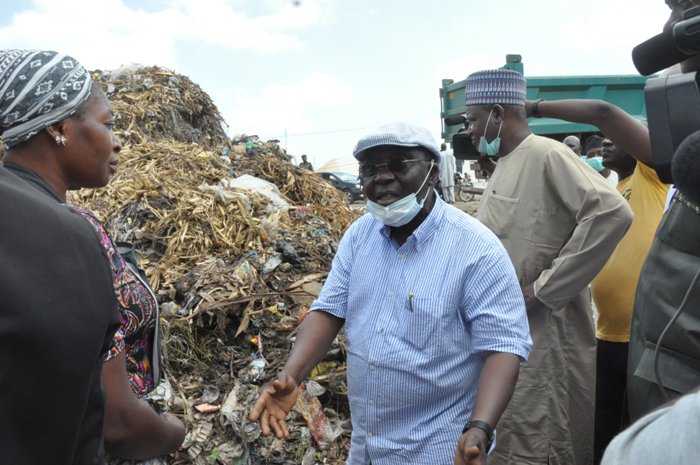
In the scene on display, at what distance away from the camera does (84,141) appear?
1712 mm

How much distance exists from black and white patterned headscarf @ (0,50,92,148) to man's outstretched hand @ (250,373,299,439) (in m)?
1.00

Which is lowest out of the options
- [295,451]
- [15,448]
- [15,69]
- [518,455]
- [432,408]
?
[295,451]

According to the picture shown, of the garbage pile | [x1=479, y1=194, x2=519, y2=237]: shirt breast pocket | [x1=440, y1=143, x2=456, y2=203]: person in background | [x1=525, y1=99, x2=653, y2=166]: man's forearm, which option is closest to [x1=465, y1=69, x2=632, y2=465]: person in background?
[x1=479, y1=194, x2=519, y2=237]: shirt breast pocket

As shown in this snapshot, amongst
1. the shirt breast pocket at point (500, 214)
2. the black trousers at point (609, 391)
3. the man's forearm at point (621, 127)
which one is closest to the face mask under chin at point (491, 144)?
the shirt breast pocket at point (500, 214)

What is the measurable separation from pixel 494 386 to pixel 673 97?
3.06ft

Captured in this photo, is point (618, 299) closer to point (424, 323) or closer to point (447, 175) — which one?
point (424, 323)

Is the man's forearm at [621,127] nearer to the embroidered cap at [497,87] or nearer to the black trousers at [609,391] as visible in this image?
the embroidered cap at [497,87]

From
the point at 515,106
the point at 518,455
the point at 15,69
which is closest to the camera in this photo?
the point at 15,69

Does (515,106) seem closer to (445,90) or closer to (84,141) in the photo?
(84,141)

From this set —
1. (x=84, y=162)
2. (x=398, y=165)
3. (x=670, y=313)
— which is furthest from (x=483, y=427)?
(x=84, y=162)

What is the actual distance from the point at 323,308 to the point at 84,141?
38.0 inches

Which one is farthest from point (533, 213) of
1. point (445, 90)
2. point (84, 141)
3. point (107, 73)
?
point (107, 73)

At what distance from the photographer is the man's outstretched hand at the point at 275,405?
1935 mm

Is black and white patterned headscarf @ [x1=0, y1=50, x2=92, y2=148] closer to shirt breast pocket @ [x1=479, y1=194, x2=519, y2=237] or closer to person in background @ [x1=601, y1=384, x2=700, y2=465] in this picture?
person in background @ [x1=601, y1=384, x2=700, y2=465]
